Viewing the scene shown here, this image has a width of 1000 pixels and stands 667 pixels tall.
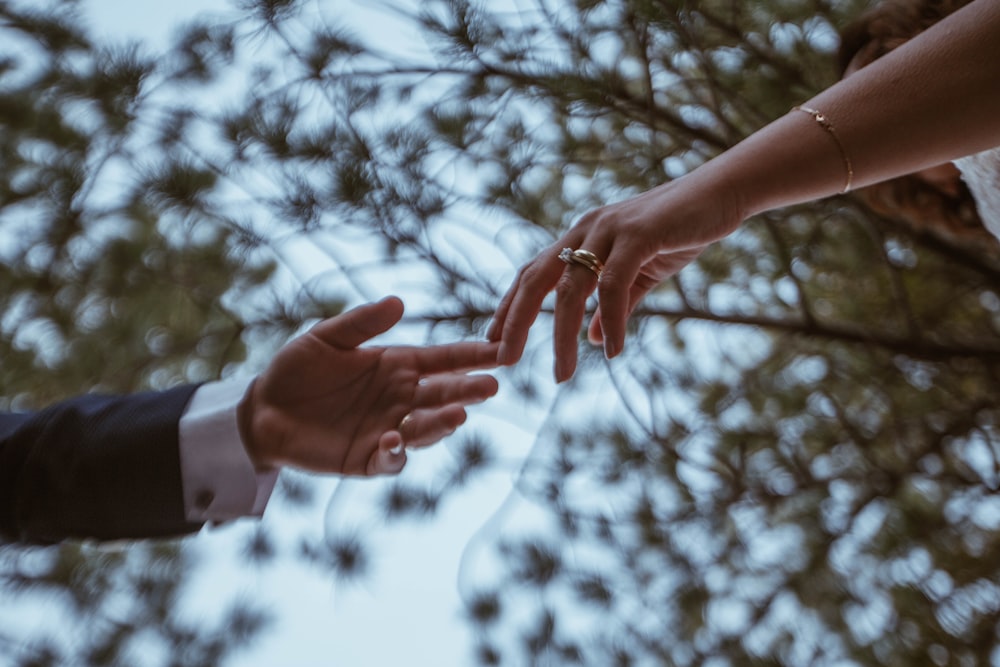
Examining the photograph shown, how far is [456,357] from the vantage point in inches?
40.7

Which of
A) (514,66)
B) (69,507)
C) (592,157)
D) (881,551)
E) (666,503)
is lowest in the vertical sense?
(666,503)

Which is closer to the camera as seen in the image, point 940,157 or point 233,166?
point 940,157

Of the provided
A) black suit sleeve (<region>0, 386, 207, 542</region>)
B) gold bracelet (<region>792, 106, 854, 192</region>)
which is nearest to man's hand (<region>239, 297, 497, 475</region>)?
black suit sleeve (<region>0, 386, 207, 542</region>)

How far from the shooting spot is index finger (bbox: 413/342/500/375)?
1.00 metres

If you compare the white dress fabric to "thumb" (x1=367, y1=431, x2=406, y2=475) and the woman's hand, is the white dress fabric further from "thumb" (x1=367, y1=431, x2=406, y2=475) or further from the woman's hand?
"thumb" (x1=367, y1=431, x2=406, y2=475)

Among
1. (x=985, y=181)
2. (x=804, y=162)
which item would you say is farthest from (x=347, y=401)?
(x=985, y=181)

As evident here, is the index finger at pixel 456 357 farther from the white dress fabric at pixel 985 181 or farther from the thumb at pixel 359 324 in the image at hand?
the white dress fabric at pixel 985 181

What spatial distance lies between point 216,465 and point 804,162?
0.82m

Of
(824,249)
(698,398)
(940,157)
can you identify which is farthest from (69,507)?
(824,249)

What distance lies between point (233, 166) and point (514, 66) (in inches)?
24.1

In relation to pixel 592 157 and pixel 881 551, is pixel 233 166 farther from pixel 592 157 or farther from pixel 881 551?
pixel 881 551

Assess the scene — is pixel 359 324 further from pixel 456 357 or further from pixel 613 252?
pixel 613 252

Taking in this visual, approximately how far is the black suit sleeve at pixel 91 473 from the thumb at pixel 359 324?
0.79 ft

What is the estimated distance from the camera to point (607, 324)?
0.80 m
